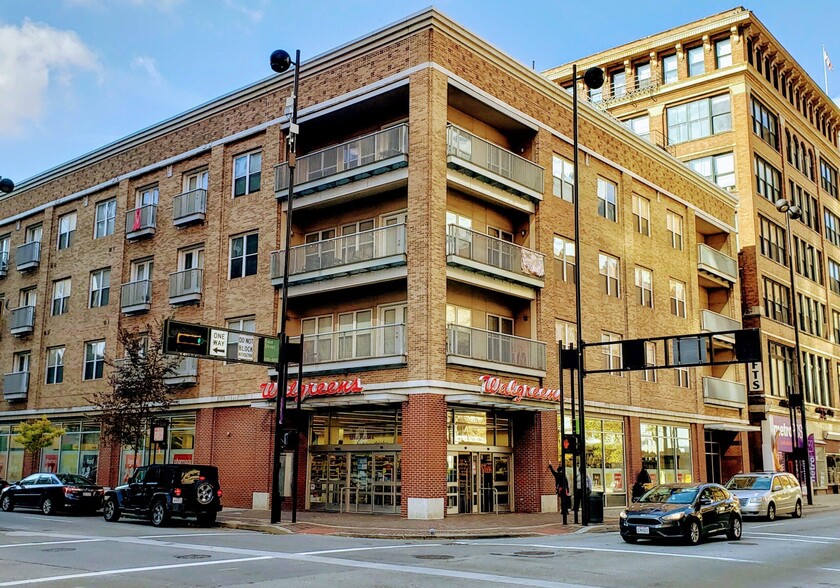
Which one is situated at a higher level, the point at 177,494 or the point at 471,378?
the point at 471,378

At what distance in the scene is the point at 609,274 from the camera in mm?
35375

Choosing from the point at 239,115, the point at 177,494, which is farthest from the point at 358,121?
the point at 177,494

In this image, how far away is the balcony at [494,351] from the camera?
26516 millimetres

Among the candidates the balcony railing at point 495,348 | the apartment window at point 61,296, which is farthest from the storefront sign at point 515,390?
the apartment window at point 61,296

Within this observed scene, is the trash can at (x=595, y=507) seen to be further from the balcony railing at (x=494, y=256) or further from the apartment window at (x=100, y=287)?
the apartment window at (x=100, y=287)

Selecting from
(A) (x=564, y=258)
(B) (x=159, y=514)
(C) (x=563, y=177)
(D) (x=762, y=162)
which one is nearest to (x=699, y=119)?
(D) (x=762, y=162)

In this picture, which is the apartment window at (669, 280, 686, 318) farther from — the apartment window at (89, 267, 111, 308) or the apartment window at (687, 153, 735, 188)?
the apartment window at (89, 267, 111, 308)

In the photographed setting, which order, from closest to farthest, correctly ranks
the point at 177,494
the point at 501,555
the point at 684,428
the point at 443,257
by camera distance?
1. the point at 501,555
2. the point at 177,494
3. the point at 443,257
4. the point at 684,428

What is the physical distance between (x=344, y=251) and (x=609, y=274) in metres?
12.7

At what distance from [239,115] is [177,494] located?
54.5 ft

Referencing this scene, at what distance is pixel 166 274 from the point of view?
34938 millimetres

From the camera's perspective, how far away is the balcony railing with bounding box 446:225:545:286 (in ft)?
89.4

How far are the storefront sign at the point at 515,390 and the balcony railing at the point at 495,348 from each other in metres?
0.74

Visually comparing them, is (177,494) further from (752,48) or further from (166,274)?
(752,48)
